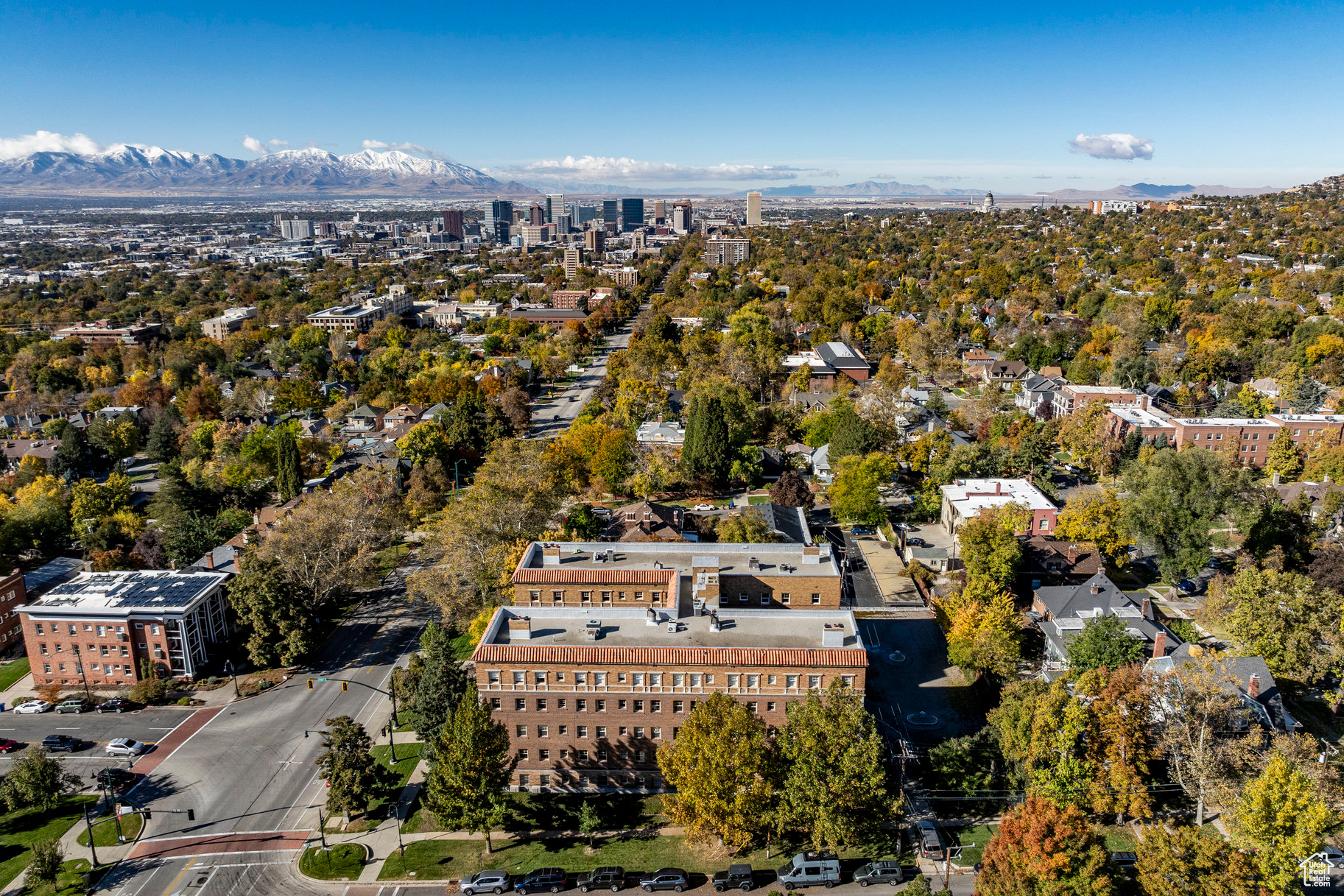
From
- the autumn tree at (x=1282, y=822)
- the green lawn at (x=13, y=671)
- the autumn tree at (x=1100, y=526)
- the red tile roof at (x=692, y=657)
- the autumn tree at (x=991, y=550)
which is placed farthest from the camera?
the autumn tree at (x=1100, y=526)

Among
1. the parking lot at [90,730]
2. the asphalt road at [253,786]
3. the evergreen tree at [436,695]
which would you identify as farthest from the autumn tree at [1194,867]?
the parking lot at [90,730]

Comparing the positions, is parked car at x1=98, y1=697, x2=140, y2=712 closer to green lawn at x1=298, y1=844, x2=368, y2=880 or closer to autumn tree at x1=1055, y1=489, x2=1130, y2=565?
green lawn at x1=298, y1=844, x2=368, y2=880

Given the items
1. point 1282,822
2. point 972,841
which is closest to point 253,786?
point 972,841

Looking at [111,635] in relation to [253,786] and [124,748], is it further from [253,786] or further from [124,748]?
[253,786]

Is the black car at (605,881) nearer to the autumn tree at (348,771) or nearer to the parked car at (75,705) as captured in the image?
the autumn tree at (348,771)

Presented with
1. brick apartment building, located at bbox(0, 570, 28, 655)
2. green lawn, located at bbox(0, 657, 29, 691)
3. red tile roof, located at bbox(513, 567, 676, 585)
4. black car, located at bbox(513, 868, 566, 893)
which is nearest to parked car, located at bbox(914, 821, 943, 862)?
black car, located at bbox(513, 868, 566, 893)
